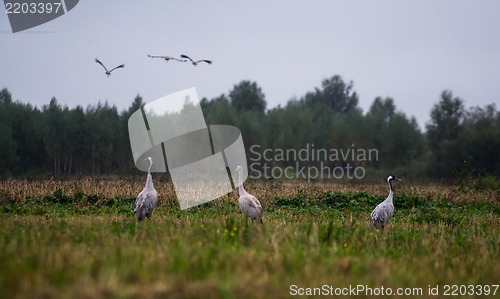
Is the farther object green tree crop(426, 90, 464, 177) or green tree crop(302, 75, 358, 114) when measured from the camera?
green tree crop(302, 75, 358, 114)

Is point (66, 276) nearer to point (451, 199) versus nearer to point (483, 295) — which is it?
point (483, 295)

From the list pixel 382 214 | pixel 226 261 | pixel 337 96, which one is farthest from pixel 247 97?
pixel 226 261

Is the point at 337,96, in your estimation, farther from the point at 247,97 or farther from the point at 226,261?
the point at 226,261

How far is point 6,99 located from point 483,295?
72676 mm

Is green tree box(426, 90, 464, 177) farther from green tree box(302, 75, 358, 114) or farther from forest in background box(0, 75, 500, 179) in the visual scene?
green tree box(302, 75, 358, 114)

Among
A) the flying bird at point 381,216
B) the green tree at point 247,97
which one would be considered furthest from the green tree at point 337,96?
the flying bird at point 381,216

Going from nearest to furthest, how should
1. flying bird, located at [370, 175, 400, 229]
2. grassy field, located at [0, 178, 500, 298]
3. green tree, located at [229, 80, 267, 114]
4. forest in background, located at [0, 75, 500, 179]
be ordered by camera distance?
1. grassy field, located at [0, 178, 500, 298]
2. flying bird, located at [370, 175, 400, 229]
3. forest in background, located at [0, 75, 500, 179]
4. green tree, located at [229, 80, 267, 114]

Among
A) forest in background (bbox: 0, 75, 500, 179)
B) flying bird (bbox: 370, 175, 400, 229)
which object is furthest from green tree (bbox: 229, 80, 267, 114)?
flying bird (bbox: 370, 175, 400, 229)

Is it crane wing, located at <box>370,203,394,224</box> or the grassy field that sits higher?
the grassy field

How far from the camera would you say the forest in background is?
5444 centimetres

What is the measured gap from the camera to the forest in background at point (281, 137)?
54.4m

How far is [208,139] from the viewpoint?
67.6m

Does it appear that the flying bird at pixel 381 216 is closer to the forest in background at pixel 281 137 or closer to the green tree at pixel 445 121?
the forest in background at pixel 281 137

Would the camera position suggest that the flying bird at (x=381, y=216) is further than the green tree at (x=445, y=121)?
No
